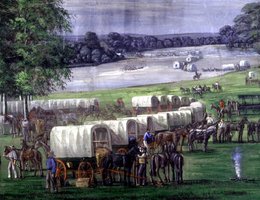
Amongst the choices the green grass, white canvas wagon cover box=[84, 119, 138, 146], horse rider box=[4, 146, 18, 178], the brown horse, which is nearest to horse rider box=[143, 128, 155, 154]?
white canvas wagon cover box=[84, 119, 138, 146]

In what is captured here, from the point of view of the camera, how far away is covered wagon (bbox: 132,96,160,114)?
9133 millimetres

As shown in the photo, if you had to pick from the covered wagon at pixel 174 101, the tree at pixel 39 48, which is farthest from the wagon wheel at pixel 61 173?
the covered wagon at pixel 174 101

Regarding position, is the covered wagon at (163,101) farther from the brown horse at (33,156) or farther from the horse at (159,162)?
the brown horse at (33,156)

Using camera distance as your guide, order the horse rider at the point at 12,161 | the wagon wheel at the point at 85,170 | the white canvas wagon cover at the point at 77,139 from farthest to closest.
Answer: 1. the horse rider at the point at 12,161
2. the wagon wheel at the point at 85,170
3. the white canvas wagon cover at the point at 77,139

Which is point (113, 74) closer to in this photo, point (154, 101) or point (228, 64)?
point (154, 101)

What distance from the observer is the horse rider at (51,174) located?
9109 mm

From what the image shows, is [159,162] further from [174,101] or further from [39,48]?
[39,48]

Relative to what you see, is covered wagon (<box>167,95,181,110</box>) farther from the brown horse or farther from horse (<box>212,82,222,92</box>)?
the brown horse

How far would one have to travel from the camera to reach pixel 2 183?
30.2 feet

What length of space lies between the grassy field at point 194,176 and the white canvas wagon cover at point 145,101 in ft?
0.24

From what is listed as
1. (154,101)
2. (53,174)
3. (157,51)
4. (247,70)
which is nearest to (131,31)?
(157,51)

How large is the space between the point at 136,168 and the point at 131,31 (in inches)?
77.7

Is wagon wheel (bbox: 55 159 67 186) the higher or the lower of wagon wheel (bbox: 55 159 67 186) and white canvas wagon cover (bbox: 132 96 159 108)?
the lower

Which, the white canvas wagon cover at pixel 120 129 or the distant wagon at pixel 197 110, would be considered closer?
the white canvas wagon cover at pixel 120 129
